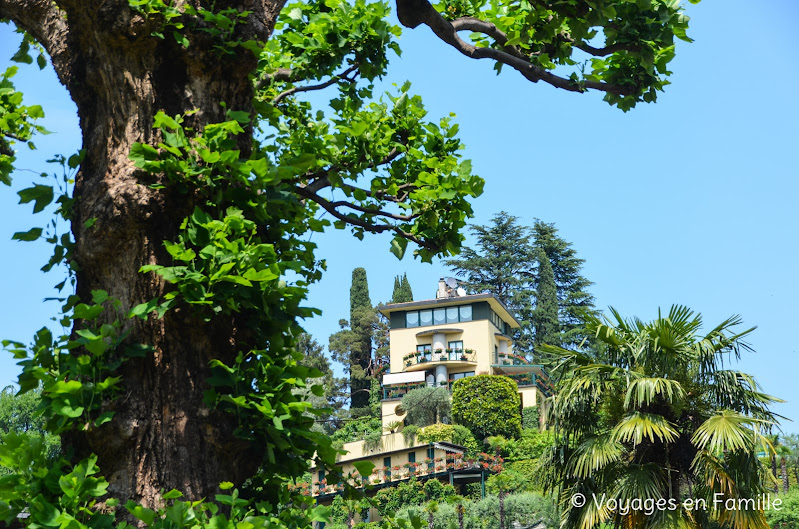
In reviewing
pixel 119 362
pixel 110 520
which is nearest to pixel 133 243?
pixel 119 362

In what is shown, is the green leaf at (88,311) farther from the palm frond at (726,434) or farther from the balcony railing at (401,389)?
the balcony railing at (401,389)

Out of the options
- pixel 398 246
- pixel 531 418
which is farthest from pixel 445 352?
pixel 398 246

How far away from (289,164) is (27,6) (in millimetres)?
1623

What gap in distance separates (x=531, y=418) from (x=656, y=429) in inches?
1335

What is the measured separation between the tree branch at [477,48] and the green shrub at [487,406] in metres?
37.8

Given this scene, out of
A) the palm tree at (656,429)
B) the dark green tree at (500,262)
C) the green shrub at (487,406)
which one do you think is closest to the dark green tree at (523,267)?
the dark green tree at (500,262)

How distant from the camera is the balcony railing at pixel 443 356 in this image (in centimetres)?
4962

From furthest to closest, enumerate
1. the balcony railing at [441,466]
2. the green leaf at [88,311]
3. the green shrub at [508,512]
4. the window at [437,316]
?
the window at [437,316] → the balcony railing at [441,466] → the green shrub at [508,512] → the green leaf at [88,311]

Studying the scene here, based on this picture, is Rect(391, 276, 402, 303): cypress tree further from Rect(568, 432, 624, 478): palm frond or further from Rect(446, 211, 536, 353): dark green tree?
Rect(568, 432, 624, 478): palm frond

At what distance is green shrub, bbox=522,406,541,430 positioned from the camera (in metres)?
44.0

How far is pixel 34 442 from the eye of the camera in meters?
3.15

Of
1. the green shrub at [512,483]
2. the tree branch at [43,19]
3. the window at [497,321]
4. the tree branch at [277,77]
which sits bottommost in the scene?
the green shrub at [512,483]

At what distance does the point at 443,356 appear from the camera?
49.9 metres

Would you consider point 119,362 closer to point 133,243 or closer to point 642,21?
point 133,243
